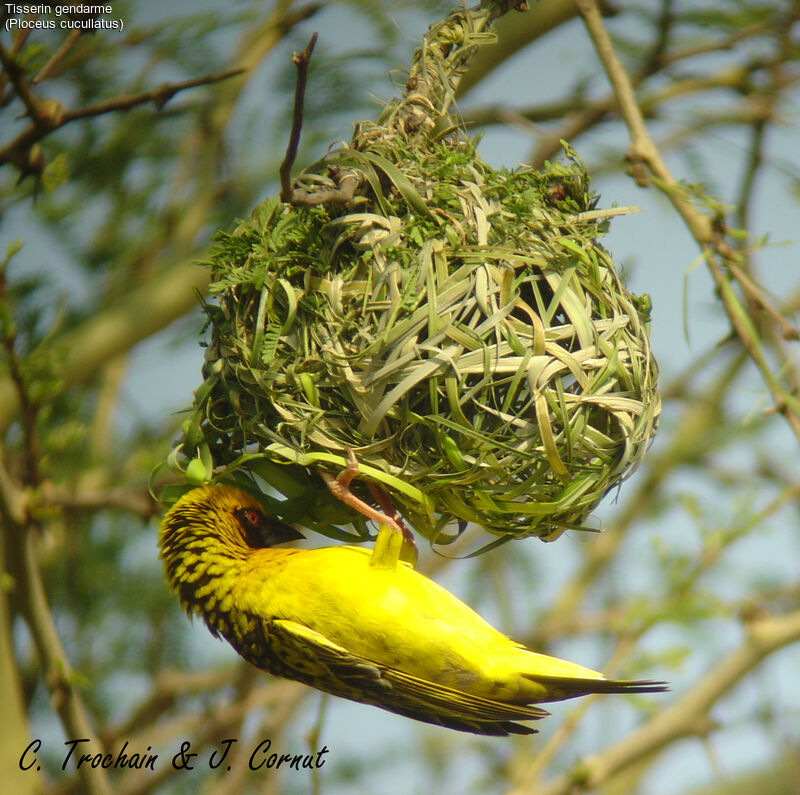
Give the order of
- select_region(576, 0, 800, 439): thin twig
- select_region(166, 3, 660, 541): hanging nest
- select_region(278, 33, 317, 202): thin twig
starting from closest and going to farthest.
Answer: select_region(278, 33, 317, 202): thin twig, select_region(166, 3, 660, 541): hanging nest, select_region(576, 0, 800, 439): thin twig

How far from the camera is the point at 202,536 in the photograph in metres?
2.04

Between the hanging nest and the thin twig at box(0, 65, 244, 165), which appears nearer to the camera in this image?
the hanging nest

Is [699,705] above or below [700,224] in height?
below

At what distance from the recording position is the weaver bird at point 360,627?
1956 millimetres

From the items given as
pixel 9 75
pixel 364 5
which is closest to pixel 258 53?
pixel 364 5

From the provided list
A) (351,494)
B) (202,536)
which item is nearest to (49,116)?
(202,536)

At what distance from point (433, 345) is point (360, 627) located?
63cm

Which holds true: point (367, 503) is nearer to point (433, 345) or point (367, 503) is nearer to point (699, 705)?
point (433, 345)

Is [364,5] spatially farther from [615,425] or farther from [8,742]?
[8,742]

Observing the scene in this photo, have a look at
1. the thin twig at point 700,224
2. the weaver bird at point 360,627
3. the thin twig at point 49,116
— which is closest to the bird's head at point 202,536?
the weaver bird at point 360,627

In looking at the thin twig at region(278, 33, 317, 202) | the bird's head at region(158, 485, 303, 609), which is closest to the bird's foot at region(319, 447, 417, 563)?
the bird's head at region(158, 485, 303, 609)

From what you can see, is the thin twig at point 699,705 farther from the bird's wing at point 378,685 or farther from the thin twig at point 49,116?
the thin twig at point 49,116

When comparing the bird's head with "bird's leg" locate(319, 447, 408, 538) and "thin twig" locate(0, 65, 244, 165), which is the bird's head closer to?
"bird's leg" locate(319, 447, 408, 538)

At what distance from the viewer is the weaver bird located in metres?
1.96
